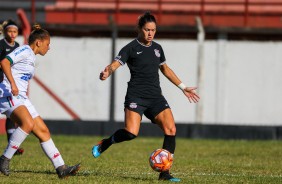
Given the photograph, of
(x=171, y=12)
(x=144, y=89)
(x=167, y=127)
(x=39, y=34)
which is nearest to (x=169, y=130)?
(x=167, y=127)

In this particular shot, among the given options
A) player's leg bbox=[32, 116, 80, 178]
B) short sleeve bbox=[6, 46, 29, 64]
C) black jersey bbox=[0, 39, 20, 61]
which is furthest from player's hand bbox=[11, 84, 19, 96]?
black jersey bbox=[0, 39, 20, 61]

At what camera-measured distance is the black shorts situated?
11875 millimetres

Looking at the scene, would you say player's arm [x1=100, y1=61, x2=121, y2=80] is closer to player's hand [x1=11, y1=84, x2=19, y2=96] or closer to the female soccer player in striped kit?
the female soccer player in striped kit

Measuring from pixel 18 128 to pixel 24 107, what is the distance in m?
0.28

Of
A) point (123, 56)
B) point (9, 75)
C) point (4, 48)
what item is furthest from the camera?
point (4, 48)

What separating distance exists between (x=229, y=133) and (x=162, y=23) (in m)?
4.51

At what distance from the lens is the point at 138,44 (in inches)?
473

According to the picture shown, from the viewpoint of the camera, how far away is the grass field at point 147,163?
11805 mm

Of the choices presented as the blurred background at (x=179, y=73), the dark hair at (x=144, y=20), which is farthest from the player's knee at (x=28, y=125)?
the blurred background at (x=179, y=73)

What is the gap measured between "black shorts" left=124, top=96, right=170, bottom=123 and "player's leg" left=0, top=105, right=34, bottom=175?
134 cm

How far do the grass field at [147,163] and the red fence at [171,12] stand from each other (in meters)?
5.47

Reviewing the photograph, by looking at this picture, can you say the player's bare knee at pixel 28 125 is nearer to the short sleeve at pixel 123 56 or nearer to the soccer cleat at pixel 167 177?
the short sleeve at pixel 123 56

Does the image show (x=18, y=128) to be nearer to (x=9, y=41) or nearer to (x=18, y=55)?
(x=18, y=55)

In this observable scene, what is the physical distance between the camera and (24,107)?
1165cm
